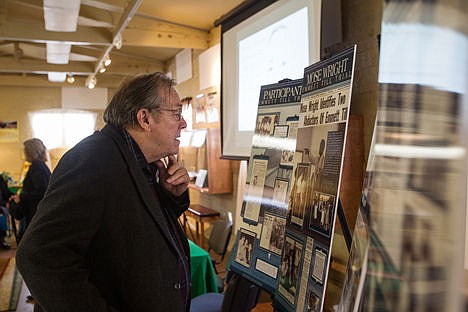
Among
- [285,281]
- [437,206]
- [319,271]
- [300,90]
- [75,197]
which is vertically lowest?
[285,281]

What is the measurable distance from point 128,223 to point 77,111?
8394 mm

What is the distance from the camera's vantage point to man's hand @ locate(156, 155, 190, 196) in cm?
169

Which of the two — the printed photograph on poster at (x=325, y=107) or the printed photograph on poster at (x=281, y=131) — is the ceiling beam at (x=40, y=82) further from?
the printed photograph on poster at (x=325, y=107)

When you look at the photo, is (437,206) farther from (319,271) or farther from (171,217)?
(171,217)

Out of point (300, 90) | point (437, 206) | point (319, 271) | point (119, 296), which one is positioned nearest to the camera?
point (437, 206)

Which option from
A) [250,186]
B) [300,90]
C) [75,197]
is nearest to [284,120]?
[300,90]

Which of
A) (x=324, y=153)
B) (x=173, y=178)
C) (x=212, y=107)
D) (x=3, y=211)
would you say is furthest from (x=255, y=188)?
(x=3, y=211)

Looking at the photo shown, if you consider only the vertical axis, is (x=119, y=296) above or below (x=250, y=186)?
below

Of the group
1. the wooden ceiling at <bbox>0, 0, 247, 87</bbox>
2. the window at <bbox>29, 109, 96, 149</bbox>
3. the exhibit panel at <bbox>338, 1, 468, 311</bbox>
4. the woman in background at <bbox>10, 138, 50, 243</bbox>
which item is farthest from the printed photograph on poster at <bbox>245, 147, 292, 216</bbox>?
the window at <bbox>29, 109, 96, 149</bbox>

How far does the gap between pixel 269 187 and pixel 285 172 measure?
0.14 m

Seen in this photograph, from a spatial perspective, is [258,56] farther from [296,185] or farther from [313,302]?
[313,302]

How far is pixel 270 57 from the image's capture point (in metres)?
3.14

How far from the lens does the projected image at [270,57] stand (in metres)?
2.72

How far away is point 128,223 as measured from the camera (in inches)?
47.3
